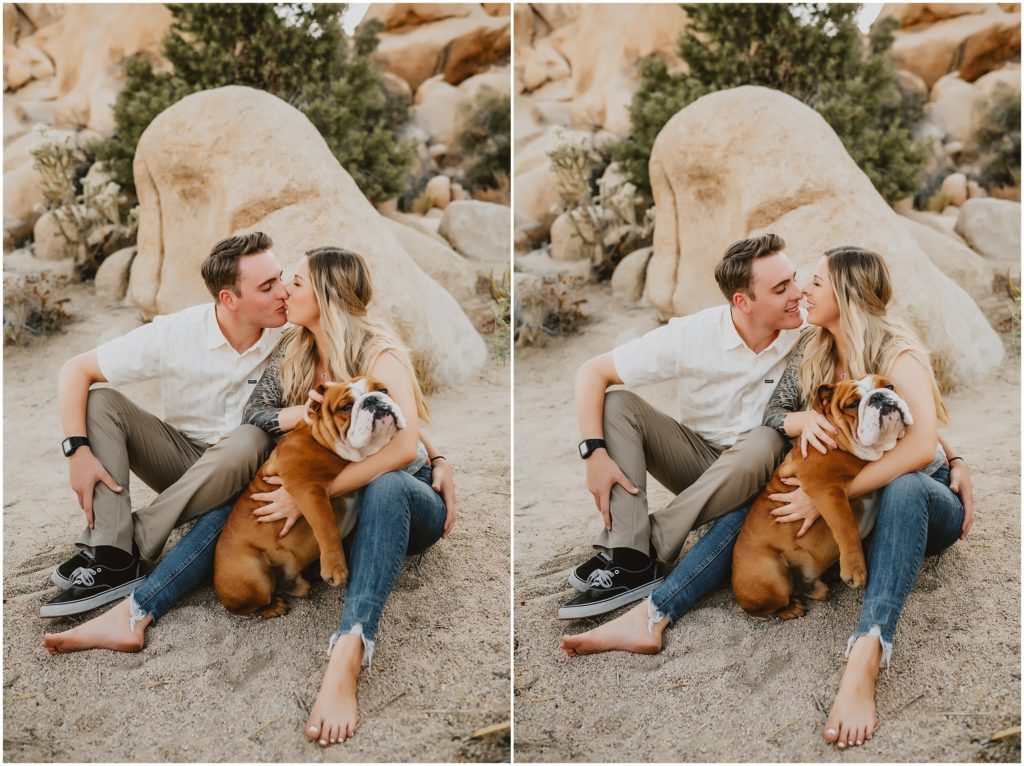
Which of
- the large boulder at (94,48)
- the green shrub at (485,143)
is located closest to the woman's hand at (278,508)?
the green shrub at (485,143)

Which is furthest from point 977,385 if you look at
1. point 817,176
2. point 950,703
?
point 950,703

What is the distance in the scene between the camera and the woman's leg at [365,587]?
2.40 metres

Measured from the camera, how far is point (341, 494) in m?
2.67

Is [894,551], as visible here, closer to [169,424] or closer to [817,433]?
[817,433]

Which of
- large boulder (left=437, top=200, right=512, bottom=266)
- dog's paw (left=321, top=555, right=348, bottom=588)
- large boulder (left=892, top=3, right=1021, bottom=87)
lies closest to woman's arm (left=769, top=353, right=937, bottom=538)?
dog's paw (left=321, top=555, right=348, bottom=588)

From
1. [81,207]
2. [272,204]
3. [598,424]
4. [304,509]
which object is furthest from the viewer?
[81,207]

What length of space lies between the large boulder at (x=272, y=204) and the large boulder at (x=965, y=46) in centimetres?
921

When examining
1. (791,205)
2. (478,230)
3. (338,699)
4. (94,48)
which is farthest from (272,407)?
(94,48)

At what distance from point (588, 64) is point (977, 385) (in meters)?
8.75

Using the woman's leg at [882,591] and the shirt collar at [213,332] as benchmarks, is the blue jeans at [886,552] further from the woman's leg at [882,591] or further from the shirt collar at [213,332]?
the shirt collar at [213,332]

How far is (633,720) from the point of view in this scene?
2.51 meters

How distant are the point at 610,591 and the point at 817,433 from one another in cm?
86

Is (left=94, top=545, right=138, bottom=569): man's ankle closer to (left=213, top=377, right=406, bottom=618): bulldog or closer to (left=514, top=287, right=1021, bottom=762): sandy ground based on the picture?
(left=213, top=377, right=406, bottom=618): bulldog

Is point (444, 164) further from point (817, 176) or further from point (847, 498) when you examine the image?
point (847, 498)
